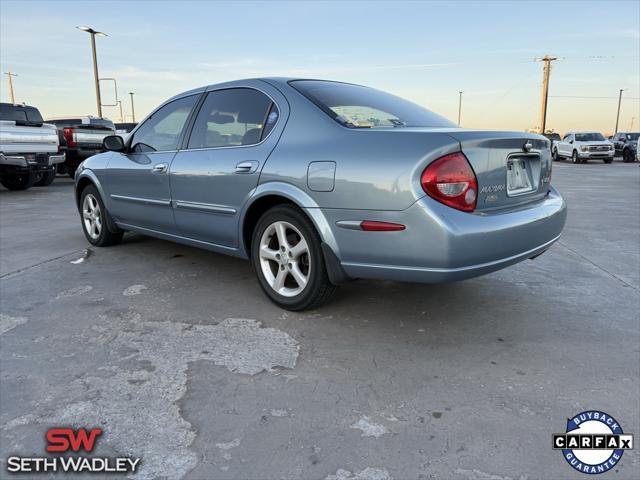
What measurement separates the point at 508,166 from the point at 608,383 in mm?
1281

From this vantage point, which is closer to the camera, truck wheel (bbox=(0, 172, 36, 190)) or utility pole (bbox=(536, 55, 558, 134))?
truck wheel (bbox=(0, 172, 36, 190))

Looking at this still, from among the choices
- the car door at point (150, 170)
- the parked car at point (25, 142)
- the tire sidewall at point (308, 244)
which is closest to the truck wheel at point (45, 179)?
the parked car at point (25, 142)

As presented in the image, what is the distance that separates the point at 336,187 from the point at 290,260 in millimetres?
678

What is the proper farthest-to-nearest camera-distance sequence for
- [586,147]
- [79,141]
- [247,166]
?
[586,147] → [79,141] → [247,166]

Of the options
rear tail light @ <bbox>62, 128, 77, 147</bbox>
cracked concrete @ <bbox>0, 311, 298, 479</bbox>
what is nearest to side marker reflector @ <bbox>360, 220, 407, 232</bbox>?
cracked concrete @ <bbox>0, 311, 298, 479</bbox>

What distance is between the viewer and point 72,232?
640cm

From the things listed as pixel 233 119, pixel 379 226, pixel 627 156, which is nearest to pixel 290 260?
pixel 379 226

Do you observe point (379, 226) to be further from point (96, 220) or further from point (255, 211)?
point (96, 220)

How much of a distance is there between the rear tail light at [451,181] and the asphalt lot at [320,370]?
847mm

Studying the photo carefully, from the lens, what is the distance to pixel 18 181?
1187cm

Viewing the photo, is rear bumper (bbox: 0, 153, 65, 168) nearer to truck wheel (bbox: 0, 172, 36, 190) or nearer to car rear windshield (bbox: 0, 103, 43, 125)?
car rear windshield (bbox: 0, 103, 43, 125)

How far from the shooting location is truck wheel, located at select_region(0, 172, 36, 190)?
1174 centimetres

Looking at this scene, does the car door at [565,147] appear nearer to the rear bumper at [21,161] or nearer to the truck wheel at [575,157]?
the truck wheel at [575,157]

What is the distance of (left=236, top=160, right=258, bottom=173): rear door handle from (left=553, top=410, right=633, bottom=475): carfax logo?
7.63ft
